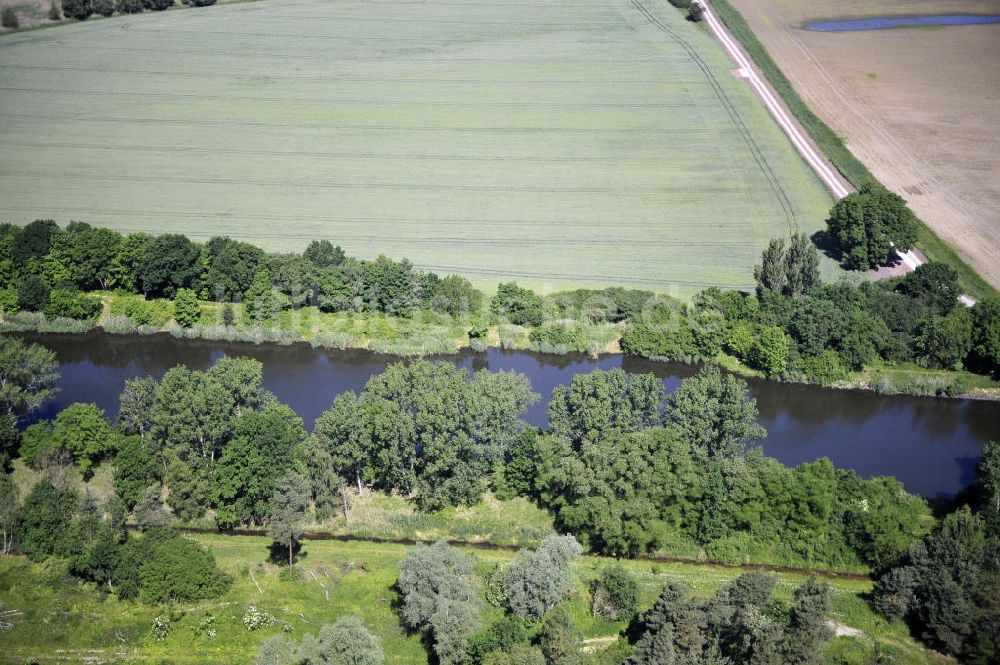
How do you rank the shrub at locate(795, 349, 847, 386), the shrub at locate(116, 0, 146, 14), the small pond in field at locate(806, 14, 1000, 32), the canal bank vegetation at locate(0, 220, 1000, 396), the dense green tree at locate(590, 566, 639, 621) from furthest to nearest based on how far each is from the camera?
the shrub at locate(116, 0, 146, 14) → the small pond in field at locate(806, 14, 1000, 32) → the canal bank vegetation at locate(0, 220, 1000, 396) → the shrub at locate(795, 349, 847, 386) → the dense green tree at locate(590, 566, 639, 621)

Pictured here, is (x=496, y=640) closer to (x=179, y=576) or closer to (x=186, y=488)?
(x=179, y=576)

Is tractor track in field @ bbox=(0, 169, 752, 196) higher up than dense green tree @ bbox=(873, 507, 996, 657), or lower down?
higher up

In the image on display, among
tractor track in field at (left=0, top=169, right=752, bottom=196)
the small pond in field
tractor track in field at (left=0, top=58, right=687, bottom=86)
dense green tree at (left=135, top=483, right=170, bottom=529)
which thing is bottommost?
dense green tree at (left=135, top=483, right=170, bottom=529)

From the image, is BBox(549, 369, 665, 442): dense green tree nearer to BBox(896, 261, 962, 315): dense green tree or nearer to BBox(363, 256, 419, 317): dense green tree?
BBox(363, 256, 419, 317): dense green tree

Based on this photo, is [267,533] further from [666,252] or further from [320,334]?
[666,252]

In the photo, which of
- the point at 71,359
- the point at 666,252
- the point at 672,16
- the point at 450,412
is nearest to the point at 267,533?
the point at 450,412

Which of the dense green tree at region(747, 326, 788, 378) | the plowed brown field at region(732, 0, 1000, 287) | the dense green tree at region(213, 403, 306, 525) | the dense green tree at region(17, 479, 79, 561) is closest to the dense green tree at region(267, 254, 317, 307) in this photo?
the dense green tree at region(213, 403, 306, 525)

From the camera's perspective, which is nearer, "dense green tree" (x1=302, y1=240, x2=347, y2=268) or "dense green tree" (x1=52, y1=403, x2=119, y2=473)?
"dense green tree" (x1=52, y1=403, x2=119, y2=473)

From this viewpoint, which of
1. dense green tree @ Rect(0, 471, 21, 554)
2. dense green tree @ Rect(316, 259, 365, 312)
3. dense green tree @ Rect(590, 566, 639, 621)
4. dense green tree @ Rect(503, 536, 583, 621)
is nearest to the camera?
dense green tree @ Rect(503, 536, 583, 621)
